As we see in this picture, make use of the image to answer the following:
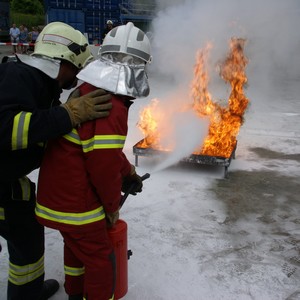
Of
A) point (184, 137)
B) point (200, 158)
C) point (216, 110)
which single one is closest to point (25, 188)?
point (200, 158)

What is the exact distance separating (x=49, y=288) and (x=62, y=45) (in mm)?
1773

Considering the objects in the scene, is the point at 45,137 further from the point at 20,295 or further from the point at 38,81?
the point at 20,295

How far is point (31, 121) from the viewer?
76.5 inches

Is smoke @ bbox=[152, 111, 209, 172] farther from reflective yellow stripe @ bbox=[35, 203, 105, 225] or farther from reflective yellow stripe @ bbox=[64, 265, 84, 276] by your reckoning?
reflective yellow stripe @ bbox=[35, 203, 105, 225]

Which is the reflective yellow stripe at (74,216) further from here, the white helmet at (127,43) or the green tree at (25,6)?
the green tree at (25,6)

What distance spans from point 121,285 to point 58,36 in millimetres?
1645

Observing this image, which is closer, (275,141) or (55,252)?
(55,252)

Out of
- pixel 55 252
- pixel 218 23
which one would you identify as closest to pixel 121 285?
pixel 55 252

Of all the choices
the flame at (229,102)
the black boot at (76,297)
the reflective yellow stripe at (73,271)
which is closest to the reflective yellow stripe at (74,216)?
the reflective yellow stripe at (73,271)

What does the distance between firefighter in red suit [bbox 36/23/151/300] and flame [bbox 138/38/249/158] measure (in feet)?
10.6

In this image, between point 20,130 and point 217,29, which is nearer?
point 20,130

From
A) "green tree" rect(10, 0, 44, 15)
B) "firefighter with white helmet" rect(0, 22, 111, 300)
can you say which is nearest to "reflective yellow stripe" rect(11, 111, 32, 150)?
"firefighter with white helmet" rect(0, 22, 111, 300)

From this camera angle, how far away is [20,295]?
248cm

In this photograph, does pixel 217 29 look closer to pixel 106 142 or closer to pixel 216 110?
pixel 216 110
